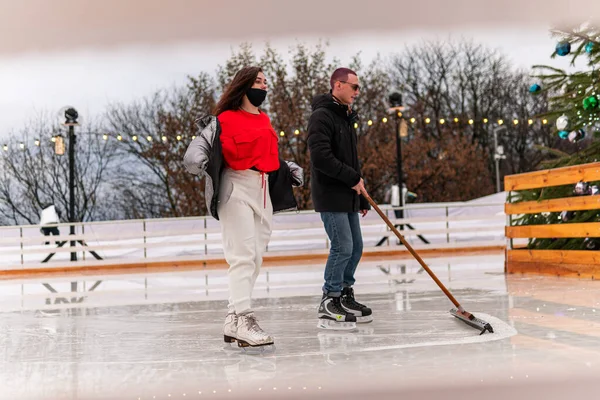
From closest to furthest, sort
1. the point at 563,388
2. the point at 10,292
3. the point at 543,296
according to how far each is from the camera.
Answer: the point at 563,388 < the point at 543,296 < the point at 10,292

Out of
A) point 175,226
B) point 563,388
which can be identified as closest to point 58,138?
point 175,226

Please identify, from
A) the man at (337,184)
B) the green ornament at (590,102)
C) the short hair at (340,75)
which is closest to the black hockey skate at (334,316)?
the man at (337,184)

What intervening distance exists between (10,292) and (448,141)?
787 inches

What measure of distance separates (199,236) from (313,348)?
13109mm

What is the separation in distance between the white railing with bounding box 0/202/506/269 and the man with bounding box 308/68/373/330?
7631 millimetres

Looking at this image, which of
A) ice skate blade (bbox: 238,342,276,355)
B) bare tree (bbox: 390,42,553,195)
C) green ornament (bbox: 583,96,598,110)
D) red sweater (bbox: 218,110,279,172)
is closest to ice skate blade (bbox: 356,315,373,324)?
ice skate blade (bbox: 238,342,276,355)

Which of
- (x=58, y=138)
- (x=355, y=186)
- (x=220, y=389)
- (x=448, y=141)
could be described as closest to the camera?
(x=220, y=389)

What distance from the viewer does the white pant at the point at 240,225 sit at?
3908 millimetres

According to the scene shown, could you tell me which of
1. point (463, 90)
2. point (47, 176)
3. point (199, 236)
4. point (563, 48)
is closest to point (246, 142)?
point (563, 48)

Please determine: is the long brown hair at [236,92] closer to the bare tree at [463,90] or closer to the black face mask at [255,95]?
the black face mask at [255,95]

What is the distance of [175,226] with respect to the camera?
17.1 meters

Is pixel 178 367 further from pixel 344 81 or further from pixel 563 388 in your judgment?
pixel 344 81

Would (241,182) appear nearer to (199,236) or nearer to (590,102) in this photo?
(590,102)

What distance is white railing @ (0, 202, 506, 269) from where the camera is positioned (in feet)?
45.2
